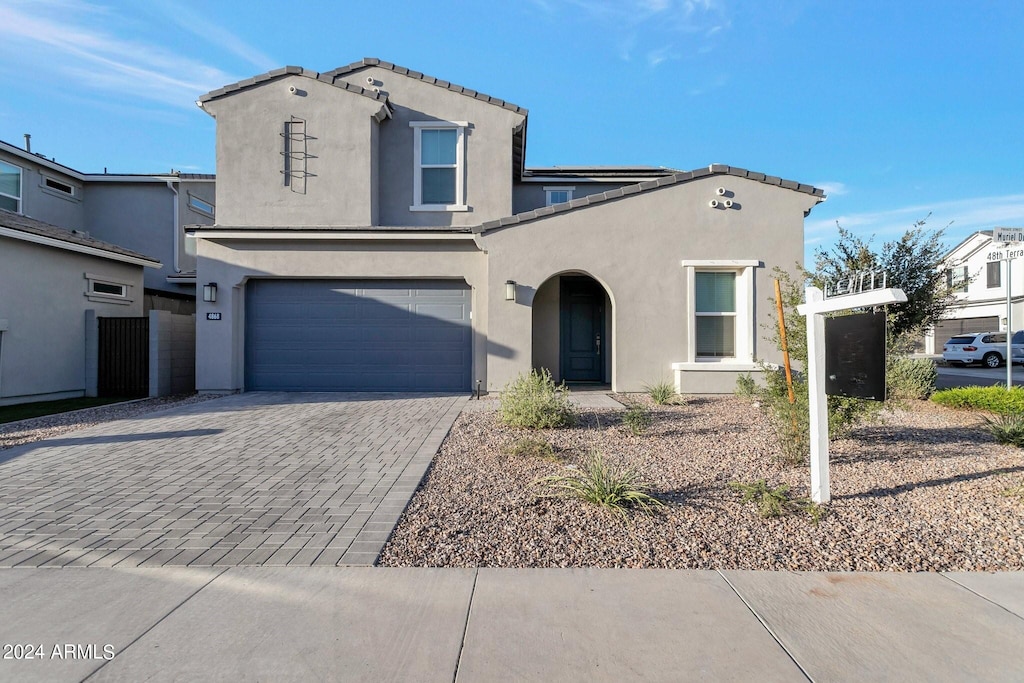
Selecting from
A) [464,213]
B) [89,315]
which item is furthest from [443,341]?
[89,315]

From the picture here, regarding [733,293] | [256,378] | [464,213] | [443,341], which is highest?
[464,213]

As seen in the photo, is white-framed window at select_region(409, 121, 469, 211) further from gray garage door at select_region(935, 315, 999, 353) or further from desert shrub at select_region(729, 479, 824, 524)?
gray garage door at select_region(935, 315, 999, 353)

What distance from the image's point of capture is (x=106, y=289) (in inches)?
531

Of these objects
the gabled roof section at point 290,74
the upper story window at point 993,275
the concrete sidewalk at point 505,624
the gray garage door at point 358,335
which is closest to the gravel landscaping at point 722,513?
the concrete sidewalk at point 505,624

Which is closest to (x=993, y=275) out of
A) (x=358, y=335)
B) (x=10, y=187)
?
(x=358, y=335)

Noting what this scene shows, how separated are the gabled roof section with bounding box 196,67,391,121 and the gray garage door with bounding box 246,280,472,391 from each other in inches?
171

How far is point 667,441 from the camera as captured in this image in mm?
7055

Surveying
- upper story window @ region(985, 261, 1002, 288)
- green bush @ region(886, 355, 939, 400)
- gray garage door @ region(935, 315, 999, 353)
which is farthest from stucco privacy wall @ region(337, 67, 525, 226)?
upper story window @ region(985, 261, 1002, 288)

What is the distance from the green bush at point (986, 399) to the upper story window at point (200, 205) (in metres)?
21.8

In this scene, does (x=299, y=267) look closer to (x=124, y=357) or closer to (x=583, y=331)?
(x=124, y=357)

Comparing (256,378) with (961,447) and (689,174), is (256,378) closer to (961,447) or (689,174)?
(689,174)

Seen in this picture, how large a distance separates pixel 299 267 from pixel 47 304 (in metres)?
5.30

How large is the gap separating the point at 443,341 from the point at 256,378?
4227 mm

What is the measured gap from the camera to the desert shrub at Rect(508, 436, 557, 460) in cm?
627
